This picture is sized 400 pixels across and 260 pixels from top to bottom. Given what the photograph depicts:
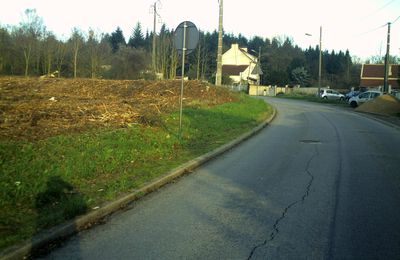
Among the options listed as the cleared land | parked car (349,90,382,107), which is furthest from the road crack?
parked car (349,90,382,107)

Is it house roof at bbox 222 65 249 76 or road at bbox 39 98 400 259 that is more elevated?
house roof at bbox 222 65 249 76

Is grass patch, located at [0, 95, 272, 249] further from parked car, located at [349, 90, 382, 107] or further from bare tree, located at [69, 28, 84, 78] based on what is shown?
bare tree, located at [69, 28, 84, 78]

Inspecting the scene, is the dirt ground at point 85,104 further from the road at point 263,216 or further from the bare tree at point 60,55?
the bare tree at point 60,55

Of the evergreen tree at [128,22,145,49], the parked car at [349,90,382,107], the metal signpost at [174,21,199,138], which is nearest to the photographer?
the metal signpost at [174,21,199,138]

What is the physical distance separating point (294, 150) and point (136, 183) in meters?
6.83

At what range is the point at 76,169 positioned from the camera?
28.0 ft

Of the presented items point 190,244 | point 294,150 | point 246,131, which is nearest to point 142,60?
point 246,131

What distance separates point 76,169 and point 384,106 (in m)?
31.1

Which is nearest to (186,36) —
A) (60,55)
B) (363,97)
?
(363,97)

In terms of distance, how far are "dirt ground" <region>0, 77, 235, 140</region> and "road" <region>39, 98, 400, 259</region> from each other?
143 inches

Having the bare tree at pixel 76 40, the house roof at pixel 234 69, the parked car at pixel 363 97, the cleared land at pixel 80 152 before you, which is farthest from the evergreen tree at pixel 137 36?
the cleared land at pixel 80 152

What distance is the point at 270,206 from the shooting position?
7461 millimetres

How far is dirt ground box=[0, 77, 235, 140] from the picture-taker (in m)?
11.4

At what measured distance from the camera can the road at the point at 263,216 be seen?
5.43 meters
